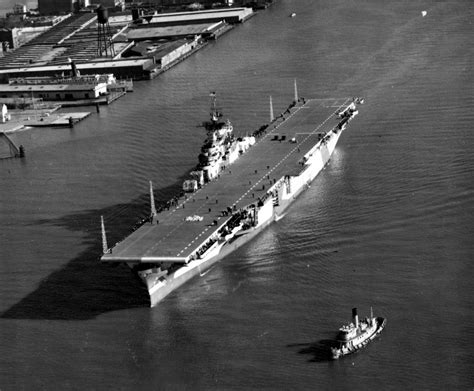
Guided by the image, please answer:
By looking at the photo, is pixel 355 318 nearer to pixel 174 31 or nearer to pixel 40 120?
pixel 40 120

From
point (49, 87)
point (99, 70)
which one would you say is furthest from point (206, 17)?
point (49, 87)

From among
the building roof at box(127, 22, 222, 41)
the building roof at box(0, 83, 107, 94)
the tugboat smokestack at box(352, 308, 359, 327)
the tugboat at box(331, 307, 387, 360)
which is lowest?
the building roof at box(0, 83, 107, 94)

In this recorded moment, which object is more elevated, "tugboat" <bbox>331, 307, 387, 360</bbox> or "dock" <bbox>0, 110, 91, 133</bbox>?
"tugboat" <bbox>331, 307, 387, 360</bbox>

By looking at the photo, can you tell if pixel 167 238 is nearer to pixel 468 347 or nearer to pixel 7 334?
pixel 7 334

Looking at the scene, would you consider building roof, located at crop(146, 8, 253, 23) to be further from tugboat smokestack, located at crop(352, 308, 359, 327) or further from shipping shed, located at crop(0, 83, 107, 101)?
tugboat smokestack, located at crop(352, 308, 359, 327)

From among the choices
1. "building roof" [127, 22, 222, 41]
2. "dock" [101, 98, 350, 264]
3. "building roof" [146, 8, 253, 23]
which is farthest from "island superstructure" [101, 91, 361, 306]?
"building roof" [146, 8, 253, 23]

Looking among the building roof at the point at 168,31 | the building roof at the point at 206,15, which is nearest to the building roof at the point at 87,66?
the building roof at the point at 168,31

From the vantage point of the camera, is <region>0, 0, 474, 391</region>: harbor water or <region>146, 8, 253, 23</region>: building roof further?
<region>146, 8, 253, 23</region>: building roof

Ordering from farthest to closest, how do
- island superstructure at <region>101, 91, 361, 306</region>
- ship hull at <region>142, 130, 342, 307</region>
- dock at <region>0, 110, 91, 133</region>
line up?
dock at <region>0, 110, 91, 133</region>
island superstructure at <region>101, 91, 361, 306</region>
ship hull at <region>142, 130, 342, 307</region>
